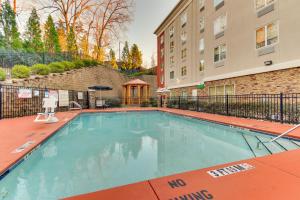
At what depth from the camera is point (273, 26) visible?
9727mm

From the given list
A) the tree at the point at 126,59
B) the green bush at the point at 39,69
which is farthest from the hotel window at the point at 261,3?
the tree at the point at 126,59

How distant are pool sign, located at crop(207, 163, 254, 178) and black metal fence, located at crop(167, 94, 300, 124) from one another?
21.2 ft

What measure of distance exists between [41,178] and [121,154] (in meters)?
1.99

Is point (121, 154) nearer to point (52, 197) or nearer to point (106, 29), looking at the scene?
point (52, 197)

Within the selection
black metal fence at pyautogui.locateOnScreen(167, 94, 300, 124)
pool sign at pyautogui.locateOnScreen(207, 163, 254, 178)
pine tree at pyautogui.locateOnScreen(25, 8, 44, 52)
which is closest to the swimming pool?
pool sign at pyautogui.locateOnScreen(207, 163, 254, 178)

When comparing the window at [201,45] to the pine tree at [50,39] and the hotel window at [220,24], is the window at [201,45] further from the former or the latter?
the pine tree at [50,39]

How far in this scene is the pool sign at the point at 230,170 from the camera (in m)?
2.67

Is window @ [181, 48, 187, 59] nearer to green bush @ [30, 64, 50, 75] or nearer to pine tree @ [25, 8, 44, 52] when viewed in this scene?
green bush @ [30, 64, 50, 75]

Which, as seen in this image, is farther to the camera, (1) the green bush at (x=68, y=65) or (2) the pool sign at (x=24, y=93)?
(1) the green bush at (x=68, y=65)

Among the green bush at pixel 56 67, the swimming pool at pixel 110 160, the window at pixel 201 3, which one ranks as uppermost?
the window at pixel 201 3

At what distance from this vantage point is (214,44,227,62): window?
13448 millimetres

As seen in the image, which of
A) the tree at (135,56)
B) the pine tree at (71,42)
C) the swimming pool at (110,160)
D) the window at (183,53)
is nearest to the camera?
the swimming pool at (110,160)

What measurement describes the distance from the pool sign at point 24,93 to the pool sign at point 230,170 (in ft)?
38.4

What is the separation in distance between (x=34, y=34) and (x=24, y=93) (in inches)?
534
